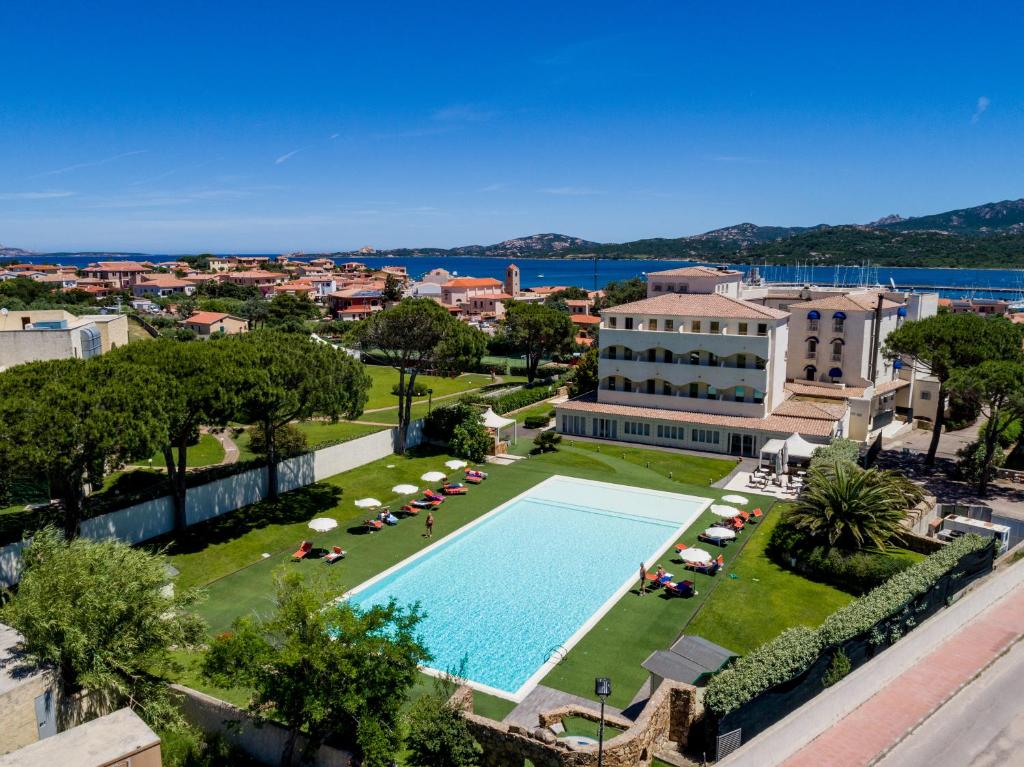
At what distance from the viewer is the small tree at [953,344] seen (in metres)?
37.1

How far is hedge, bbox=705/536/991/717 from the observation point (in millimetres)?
14766

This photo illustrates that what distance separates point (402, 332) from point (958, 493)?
28897 mm

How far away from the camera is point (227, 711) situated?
592 inches

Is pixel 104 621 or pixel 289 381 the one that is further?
pixel 289 381

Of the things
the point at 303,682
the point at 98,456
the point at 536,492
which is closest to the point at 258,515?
the point at 98,456

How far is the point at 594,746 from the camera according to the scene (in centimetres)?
1388

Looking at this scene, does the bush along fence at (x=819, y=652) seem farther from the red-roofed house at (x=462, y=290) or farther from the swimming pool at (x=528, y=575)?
the red-roofed house at (x=462, y=290)

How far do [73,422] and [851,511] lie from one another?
2526cm

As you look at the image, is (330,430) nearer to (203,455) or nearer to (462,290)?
(203,455)

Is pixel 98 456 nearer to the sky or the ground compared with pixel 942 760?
nearer to the sky

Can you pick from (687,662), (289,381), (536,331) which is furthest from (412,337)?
(687,662)

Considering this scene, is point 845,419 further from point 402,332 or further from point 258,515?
point 258,515

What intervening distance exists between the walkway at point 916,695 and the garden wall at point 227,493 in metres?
22.6

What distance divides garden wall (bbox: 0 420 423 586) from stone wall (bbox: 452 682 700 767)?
16.1m
